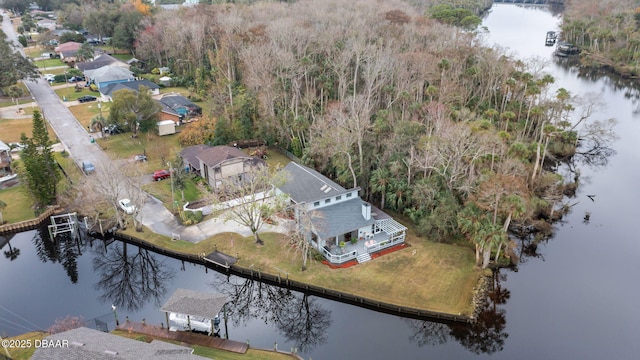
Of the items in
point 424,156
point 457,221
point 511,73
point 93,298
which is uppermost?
point 511,73

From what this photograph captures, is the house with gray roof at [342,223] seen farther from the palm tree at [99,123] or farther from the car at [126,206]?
the palm tree at [99,123]

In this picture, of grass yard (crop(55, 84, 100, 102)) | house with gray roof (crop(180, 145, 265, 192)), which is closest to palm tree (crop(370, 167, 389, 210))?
house with gray roof (crop(180, 145, 265, 192))

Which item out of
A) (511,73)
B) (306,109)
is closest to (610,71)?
(511,73)

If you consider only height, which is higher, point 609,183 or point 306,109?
point 306,109

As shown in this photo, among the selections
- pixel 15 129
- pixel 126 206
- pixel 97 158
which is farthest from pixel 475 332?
pixel 15 129

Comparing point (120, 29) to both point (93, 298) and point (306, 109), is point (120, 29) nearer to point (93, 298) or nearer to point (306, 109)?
point (306, 109)

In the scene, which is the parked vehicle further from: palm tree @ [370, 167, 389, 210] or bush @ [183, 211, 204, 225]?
palm tree @ [370, 167, 389, 210]

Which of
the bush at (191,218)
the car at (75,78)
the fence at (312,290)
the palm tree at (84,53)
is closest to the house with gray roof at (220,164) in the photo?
the bush at (191,218)
